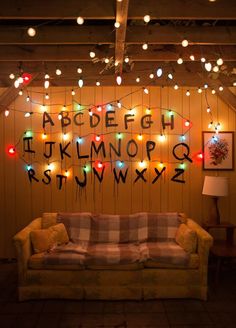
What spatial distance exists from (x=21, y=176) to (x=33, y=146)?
457 mm

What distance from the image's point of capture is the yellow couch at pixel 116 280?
3.75 meters

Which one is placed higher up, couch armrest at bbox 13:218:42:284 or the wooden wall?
the wooden wall

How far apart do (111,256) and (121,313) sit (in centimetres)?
60

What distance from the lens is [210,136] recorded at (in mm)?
4969

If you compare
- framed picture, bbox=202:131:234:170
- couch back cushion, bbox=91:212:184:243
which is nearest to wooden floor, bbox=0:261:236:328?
couch back cushion, bbox=91:212:184:243

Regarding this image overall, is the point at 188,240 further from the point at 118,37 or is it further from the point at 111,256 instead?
the point at 118,37

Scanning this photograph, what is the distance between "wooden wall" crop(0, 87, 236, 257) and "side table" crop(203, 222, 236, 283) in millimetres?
474

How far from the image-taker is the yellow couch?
375cm

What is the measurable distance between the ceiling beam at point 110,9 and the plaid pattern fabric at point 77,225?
2.58 m

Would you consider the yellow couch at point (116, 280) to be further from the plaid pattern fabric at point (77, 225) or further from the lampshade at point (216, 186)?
the lampshade at point (216, 186)

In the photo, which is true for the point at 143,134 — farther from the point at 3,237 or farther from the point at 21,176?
the point at 3,237

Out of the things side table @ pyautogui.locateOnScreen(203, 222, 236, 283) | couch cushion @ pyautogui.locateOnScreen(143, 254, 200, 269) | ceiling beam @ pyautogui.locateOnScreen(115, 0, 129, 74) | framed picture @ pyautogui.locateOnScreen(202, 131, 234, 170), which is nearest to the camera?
ceiling beam @ pyautogui.locateOnScreen(115, 0, 129, 74)

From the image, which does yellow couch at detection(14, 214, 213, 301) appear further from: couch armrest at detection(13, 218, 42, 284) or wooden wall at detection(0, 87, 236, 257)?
wooden wall at detection(0, 87, 236, 257)

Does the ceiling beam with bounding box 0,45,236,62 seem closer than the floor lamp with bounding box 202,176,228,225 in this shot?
Yes
